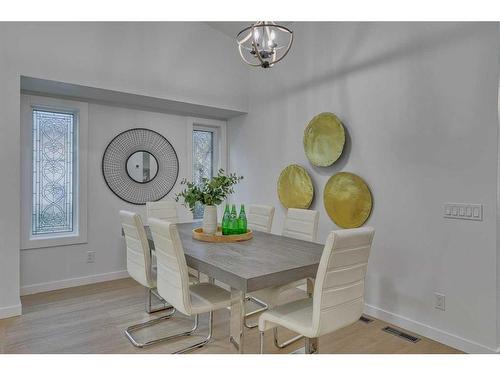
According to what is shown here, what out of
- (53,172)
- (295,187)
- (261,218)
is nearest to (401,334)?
(261,218)

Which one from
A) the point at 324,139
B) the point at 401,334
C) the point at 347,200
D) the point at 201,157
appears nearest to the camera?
the point at 401,334

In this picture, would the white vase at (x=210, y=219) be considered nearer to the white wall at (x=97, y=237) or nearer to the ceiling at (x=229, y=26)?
the white wall at (x=97, y=237)

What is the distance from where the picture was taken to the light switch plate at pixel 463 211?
2.37 metres

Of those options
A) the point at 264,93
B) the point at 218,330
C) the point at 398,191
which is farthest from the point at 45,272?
the point at 398,191

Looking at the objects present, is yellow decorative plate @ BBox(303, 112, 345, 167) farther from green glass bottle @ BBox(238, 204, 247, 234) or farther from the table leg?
the table leg

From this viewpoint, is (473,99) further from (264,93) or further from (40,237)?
(40,237)

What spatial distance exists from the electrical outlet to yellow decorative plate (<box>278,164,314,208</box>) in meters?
1.48

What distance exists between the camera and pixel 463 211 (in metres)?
2.45

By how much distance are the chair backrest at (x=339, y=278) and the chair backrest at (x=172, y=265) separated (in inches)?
30.9

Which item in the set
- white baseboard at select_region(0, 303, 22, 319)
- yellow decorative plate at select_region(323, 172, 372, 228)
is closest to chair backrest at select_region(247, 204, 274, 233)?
yellow decorative plate at select_region(323, 172, 372, 228)

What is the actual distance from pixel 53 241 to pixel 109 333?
1561 millimetres

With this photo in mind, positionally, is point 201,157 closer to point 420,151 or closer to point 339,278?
point 420,151

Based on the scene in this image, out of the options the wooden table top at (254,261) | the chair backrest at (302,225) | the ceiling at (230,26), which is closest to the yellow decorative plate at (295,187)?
the chair backrest at (302,225)

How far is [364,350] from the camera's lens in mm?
2414
